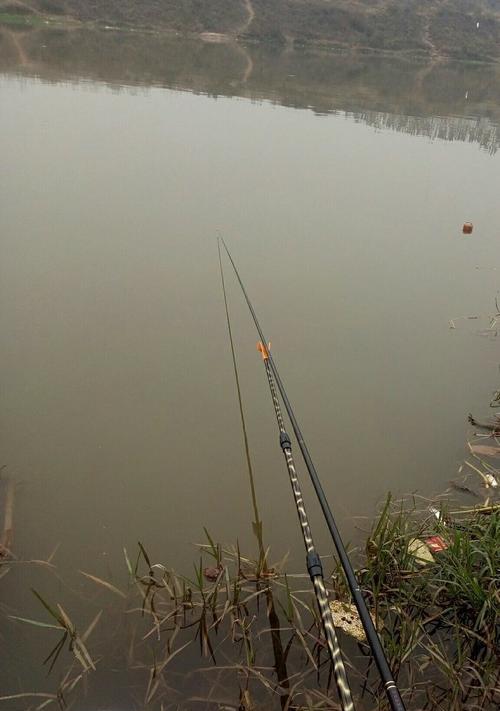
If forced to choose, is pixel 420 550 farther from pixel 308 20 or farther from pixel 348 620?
pixel 308 20

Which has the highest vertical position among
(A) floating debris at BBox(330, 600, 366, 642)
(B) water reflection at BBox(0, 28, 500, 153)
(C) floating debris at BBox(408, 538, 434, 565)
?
(B) water reflection at BBox(0, 28, 500, 153)

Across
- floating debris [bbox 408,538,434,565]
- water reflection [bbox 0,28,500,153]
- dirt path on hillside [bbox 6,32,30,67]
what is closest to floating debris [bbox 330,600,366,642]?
floating debris [bbox 408,538,434,565]

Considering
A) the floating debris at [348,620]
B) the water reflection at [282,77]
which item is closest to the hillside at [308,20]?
the water reflection at [282,77]

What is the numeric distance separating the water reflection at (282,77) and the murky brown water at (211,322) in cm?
399

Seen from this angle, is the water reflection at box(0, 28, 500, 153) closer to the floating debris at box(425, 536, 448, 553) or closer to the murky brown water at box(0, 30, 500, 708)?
the murky brown water at box(0, 30, 500, 708)

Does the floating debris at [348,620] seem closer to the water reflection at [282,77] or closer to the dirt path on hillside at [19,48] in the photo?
the water reflection at [282,77]

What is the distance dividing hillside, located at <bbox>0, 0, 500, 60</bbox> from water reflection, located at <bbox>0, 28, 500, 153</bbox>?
10.4ft

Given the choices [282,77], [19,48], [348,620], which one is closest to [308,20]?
[282,77]

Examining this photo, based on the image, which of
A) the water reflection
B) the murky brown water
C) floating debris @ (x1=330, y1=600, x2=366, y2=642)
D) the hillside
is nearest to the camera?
floating debris @ (x1=330, y1=600, x2=366, y2=642)

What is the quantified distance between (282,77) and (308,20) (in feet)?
61.5

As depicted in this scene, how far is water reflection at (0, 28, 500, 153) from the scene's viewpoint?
41.0 feet

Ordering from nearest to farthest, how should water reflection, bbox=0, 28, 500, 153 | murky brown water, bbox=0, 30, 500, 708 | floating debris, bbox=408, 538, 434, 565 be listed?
floating debris, bbox=408, 538, 434, 565 → murky brown water, bbox=0, 30, 500, 708 → water reflection, bbox=0, 28, 500, 153

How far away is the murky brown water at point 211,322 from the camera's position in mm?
2512

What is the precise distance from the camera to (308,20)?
109 feet
